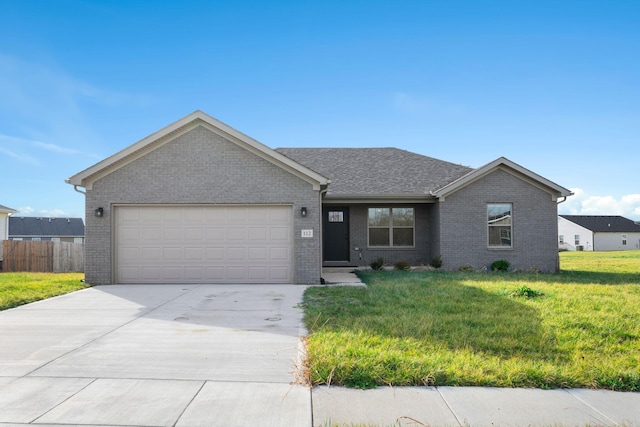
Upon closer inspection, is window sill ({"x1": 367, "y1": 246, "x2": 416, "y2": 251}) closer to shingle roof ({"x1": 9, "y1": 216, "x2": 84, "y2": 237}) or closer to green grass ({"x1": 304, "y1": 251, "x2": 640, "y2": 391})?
green grass ({"x1": 304, "y1": 251, "x2": 640, "y2": 391})

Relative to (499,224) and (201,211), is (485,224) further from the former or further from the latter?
(201,211)

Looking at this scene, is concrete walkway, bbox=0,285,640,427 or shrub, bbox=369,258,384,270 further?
shrub, bbox=369,258,384,270

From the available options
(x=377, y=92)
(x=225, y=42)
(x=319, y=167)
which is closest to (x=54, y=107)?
(x=225, y=42)

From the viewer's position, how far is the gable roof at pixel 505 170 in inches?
588

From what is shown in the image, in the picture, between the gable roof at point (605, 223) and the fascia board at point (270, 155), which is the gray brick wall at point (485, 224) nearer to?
the fascia board at point (270, 155)

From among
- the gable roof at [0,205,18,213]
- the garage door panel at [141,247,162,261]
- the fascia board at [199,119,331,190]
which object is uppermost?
the fascia board at [199,119,331,190]

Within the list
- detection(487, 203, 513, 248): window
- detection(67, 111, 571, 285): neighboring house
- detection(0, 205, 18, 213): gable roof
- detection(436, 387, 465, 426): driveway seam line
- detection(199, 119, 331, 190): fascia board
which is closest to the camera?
detection(436, 387, 465, 426): driveway seam line

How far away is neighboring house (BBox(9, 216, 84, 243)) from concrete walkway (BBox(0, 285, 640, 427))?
48.8m

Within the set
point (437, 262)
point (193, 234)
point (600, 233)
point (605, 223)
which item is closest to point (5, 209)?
point (193, 234)

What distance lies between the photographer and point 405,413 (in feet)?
11.8

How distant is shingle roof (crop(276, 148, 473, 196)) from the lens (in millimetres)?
15921

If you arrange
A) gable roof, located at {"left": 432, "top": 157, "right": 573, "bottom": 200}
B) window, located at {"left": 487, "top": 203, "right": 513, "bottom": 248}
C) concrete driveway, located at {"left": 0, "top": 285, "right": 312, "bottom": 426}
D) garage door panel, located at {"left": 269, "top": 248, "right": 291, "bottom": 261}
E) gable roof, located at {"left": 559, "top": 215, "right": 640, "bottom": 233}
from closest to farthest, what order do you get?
concrete driveway, located at {"left": 0, "top": 285, "right": 312, "bottom": 426}
garage door panel, located at {"left": 269, "top": 248, "right": 291, "bottom": 261}
gable roof, located at {"left": 432, "top": 157, "right": 573, "bottom": 200}
window, located at {"left": 487, "top": 203, "right": 513, "bottom": 248}
gable roof, located at {"left": 559, "top": 215, "right": 640, "bottom": 233}

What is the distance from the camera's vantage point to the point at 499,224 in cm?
1545

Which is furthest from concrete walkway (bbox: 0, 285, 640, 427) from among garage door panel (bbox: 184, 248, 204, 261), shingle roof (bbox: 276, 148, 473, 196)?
shingle roof (bbox: 276, 148, 473, 196)
